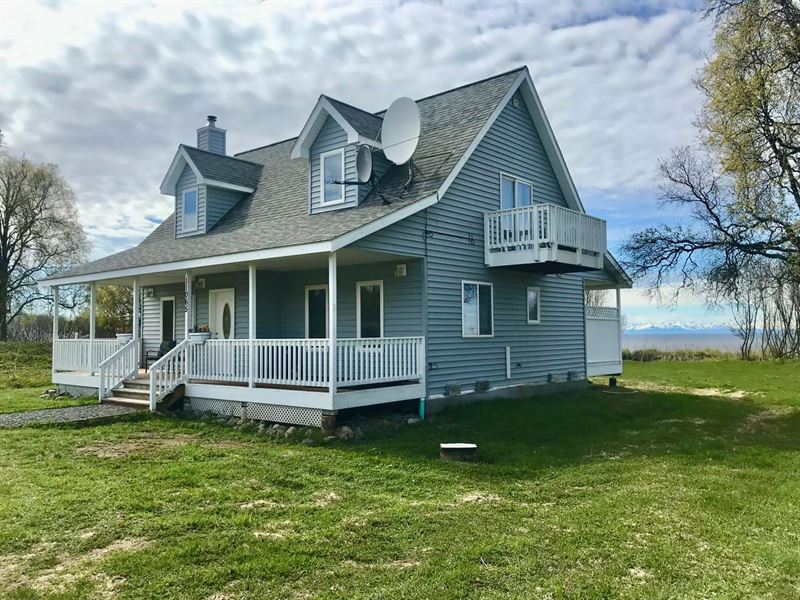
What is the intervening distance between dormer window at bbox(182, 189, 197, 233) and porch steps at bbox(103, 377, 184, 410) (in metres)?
4.91

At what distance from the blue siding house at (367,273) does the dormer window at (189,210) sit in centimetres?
5

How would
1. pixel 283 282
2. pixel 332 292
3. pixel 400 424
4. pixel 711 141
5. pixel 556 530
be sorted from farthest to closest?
pixel 283 282
pixel 711 141
pixel 400 424
pixel 332 292
pixel 556 530

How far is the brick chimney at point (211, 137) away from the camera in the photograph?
20.8 metres

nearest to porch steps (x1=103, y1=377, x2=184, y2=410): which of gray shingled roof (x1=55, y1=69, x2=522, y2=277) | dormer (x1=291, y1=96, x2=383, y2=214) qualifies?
gray shingled roof (x1=55, y1=69, x2=522, y2=277)

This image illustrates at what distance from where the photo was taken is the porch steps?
12883 mm

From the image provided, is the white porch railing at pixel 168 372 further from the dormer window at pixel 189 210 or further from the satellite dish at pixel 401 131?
the satellite dish at pixel 401 131

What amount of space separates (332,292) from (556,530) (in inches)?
237

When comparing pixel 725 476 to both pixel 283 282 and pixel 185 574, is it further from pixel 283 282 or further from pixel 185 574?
pixel 283 282

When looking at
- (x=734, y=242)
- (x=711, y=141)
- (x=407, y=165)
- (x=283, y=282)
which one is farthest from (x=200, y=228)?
(x=734, y=242)

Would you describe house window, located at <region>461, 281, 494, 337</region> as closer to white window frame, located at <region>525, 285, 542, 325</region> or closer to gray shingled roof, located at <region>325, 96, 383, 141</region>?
white window frame, located at <region>525, 285, 542, 325</region>

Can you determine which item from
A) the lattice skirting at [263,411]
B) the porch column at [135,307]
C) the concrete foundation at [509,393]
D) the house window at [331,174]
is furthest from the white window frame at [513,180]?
the porch column at [135,307]

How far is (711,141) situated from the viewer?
14531 mm

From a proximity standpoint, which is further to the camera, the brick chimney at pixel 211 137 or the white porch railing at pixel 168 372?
the brick chimney at pixel 211 137

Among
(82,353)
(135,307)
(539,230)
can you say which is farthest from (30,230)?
(539,230)
